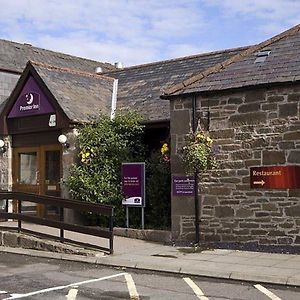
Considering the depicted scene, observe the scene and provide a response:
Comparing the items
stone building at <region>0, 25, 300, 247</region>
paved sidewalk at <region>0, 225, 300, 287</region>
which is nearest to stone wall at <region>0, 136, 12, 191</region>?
stone building at <region>0, 25, 300, 247</region>

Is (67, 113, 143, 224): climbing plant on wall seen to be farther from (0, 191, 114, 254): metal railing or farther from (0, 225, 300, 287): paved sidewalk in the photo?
(0, 225, 300, 287): paved sidewalk

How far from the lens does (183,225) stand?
42.0ft

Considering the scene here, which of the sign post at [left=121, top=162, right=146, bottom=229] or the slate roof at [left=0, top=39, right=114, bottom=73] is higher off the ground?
the slate roof at [left=0, top=39, right=114, bottom=73]

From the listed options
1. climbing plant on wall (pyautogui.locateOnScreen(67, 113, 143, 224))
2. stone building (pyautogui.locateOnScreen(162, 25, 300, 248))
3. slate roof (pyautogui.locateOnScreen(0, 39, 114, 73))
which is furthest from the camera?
slate roof (pyautogui.locateOnScreen(0, 39, 114, 73))

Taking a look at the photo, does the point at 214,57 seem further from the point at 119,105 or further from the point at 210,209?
the point at 210,209

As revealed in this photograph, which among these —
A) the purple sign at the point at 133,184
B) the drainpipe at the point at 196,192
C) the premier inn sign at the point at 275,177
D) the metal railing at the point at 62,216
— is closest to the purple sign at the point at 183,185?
the drainpipe at the point at 196,192

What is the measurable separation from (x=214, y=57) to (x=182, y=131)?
6.11 metres

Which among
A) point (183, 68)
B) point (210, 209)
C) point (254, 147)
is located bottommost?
point (210, 209)

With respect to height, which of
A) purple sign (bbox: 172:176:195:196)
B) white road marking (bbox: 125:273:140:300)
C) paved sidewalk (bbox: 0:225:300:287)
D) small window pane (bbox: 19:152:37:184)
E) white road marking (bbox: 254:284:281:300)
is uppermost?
small window pane (bbox: 19:152:37:184)

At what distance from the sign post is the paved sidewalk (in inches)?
56.4

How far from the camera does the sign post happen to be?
45.5 ft

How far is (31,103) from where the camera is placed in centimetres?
1655

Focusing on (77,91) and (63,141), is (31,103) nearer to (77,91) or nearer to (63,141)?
(77,91)

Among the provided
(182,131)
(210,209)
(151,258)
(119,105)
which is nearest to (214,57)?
(119,105)
